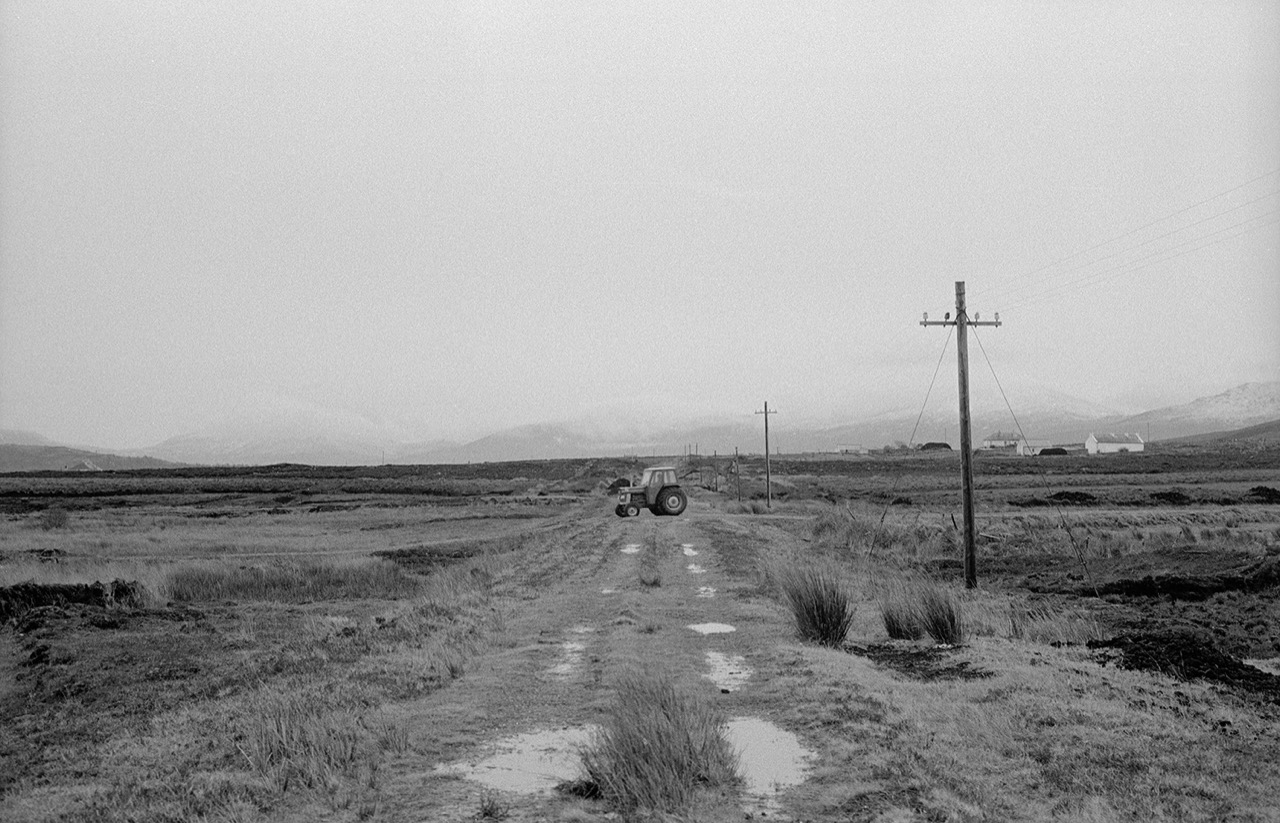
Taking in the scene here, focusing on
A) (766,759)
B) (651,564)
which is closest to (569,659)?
(766,759)

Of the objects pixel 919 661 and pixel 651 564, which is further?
pixel 651 564

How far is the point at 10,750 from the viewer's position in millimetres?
9055

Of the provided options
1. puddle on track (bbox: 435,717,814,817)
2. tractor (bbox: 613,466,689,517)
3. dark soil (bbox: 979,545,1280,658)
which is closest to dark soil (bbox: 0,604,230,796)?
puddle on track (bbox: 435,717,814,817)

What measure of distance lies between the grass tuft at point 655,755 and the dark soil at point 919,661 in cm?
461

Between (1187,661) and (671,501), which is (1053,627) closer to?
(1187,661)

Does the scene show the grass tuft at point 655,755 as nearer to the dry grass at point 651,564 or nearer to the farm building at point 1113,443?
the dry grass at point 651,564

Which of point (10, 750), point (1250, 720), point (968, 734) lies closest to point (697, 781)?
point (968, 734)

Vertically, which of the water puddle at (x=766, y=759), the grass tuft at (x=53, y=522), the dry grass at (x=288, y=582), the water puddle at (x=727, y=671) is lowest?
the dry grass at (x=288, y=582)

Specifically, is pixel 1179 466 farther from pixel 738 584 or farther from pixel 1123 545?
pixel 738 584

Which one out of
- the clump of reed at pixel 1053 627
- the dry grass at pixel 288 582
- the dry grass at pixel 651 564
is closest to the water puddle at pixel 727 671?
the clump of reed at pixel 1053 627

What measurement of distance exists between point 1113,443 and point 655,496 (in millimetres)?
152793

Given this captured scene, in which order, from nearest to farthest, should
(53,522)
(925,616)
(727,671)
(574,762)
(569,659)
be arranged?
1. (574,762)
2. (727,671)
3. (569,659)
4. (925,616)
5. (53,522)

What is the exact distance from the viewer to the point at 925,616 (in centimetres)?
1380

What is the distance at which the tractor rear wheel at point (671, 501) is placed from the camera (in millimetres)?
43125
